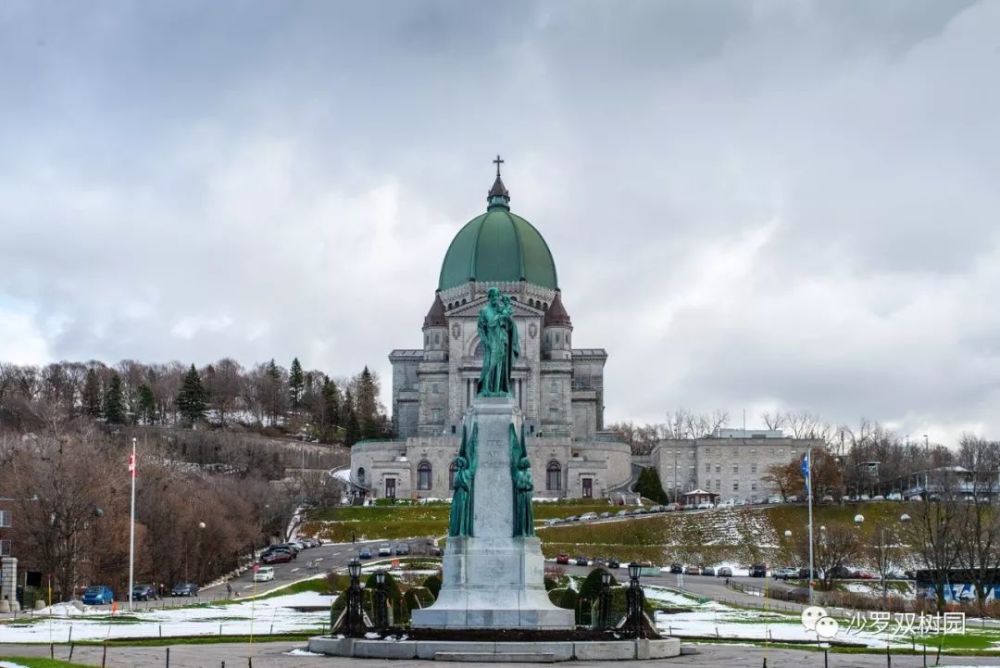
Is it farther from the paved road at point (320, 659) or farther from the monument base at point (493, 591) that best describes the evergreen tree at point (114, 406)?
the monument base at point (493, 591)

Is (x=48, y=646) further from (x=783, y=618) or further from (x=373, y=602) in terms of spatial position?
(x=783, y=618)

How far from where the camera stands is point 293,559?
8944 centimetres

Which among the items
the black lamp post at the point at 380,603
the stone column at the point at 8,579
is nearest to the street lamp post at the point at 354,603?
the black lamp post at the point at 380,603

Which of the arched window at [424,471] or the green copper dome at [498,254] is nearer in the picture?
the arched window at [424,471]

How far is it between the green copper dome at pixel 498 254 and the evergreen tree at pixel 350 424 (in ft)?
86.5

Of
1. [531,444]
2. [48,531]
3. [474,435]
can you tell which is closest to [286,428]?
[531,444]

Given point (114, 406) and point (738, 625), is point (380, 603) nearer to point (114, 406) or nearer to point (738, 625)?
point (738, 625)

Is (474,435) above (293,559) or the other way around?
above

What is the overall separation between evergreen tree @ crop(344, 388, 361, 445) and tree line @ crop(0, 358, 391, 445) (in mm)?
119

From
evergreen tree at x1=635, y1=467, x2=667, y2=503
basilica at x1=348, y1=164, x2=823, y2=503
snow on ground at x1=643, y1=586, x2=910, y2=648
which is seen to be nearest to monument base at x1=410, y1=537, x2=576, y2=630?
snow on ground at x1=643, y1=586, x2=910, y2=648

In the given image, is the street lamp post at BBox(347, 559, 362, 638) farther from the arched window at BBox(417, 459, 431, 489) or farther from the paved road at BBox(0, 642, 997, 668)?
the arched window at BBox(417, 459, 431, 489)

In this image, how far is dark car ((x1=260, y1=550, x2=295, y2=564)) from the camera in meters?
88.2

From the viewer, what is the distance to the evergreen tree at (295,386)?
194 metres

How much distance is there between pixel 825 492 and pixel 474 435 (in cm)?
8667
